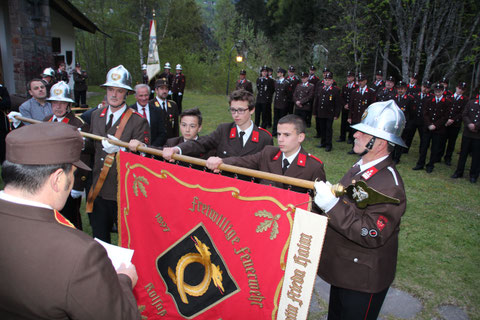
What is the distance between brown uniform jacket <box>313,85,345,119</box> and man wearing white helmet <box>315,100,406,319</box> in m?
8.86

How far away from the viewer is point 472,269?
468cm

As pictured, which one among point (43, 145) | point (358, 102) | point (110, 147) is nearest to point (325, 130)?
point (358, 102)

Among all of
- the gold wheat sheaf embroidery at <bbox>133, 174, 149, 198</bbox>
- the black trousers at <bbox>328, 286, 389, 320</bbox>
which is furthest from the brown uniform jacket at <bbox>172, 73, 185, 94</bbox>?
the black trousers at <bbox>328, 286, 389, 320</bbox>

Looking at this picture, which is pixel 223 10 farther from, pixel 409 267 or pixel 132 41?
pixel 409 267

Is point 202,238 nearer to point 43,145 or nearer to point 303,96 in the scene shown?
point 43,145

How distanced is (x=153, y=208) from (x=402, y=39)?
1578cm

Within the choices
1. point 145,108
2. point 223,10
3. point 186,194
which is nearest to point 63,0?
point 145,108

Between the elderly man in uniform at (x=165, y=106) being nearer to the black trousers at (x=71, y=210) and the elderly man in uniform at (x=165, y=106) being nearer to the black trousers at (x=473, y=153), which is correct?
the black trousers at (x=71, y=210)

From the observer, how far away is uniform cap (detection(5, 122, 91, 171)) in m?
1.52

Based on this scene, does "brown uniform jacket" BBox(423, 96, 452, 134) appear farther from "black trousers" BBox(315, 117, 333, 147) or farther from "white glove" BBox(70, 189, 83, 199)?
"white glove" BBox(70, 189, 83, 199)

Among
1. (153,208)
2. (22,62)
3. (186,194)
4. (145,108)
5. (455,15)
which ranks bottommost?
(153,208)

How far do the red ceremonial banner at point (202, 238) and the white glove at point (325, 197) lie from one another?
10 centimetres

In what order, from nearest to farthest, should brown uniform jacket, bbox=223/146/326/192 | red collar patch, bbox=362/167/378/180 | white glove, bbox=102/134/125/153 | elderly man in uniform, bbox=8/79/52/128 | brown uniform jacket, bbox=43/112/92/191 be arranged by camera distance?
red collar patch, bbox=362/167/378/180, brown uniform jacket, bbox=223/146/326/192, white glove, bbox=102/134/125/153, brown uniform jacket, bbox=43/112/92/191, elderly man in uniform, bbox=8/79/52/128

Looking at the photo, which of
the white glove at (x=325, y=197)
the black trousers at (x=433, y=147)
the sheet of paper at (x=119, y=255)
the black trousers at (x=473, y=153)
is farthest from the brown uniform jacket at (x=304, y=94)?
the sheet of paper at (x=119, y=255)
